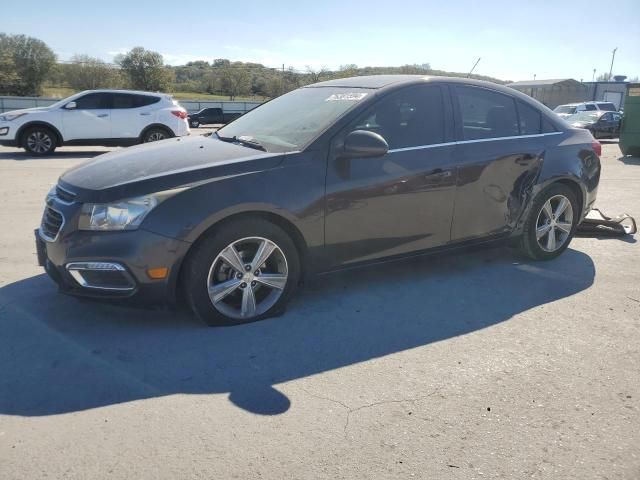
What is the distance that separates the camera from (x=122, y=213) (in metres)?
3.53

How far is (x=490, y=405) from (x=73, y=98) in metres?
13.0

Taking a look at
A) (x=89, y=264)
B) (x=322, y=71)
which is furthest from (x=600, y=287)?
(x=322, y=71)

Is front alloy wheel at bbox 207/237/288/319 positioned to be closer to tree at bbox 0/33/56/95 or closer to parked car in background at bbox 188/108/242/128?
parked car in background at bbox 188/108/242/128

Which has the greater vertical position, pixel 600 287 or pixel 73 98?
pixel 73 98

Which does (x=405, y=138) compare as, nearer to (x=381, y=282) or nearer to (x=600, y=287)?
(x=381, y=282)

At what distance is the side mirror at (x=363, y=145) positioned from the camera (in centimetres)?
396

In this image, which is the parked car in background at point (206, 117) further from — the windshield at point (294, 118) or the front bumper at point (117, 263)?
the front bumper at point (117, 263)

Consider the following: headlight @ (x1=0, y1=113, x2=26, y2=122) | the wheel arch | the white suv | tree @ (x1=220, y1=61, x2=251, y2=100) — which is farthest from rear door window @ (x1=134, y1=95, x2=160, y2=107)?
tree @ (x1=220, y1=61, x2=251, y2=100)

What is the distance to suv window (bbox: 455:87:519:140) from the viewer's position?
479 centimetres

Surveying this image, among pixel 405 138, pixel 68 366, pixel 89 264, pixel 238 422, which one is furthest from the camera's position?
pixel 405 138

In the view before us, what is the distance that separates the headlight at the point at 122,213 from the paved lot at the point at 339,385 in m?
0.72

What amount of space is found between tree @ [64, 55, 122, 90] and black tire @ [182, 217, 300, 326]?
3618 centimetres

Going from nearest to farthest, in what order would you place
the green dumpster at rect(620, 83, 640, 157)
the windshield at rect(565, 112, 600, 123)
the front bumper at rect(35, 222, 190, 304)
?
the front bumper at rect(35, 222, 190, 304) < the green dumpster at rect(620, 83, 640, 157) < the windshield at rect(565, 112, 600, 123)

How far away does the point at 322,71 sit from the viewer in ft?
118
